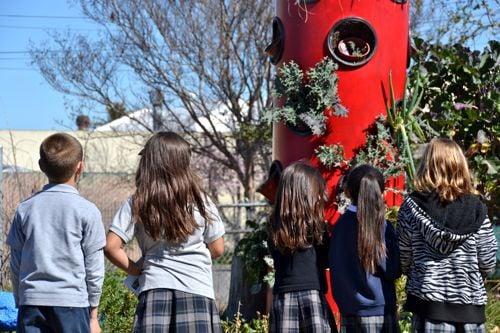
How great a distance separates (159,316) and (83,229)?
0.57m

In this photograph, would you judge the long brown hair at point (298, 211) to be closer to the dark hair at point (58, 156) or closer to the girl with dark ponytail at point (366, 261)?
the girl with dark ponytail at point (366, 261)

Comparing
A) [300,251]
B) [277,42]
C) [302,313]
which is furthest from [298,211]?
[277,42]

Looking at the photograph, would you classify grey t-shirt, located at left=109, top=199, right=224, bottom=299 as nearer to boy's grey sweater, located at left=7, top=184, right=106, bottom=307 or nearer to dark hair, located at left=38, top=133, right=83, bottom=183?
boy's grey sweater, located at left=7, top=184, right=106, bottom=307

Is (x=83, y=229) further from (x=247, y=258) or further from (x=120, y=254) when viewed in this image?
(x=247, y=258)

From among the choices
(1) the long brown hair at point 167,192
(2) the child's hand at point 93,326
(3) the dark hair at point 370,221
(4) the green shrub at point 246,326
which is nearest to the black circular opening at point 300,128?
(4) the green shrub at point 246,326

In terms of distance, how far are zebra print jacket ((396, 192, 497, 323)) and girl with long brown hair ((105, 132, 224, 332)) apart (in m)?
1.07

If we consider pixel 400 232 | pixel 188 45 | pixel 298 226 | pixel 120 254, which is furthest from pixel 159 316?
pixel 188 45

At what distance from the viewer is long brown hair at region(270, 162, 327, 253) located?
4.44 metres

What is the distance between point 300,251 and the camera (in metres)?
4.50

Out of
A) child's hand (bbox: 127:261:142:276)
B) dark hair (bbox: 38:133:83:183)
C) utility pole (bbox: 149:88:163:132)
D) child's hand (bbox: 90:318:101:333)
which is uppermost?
utility pole (bbox: 149:88:163:132)

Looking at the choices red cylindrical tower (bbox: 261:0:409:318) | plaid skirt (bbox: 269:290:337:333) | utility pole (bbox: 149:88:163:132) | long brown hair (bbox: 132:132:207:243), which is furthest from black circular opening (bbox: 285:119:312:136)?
utility pole (bbox: 149:88:163:132)

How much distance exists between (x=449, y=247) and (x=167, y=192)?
55.9 inches

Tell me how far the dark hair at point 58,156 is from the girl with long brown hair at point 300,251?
3.81 feet

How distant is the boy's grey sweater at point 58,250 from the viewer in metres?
3.94
